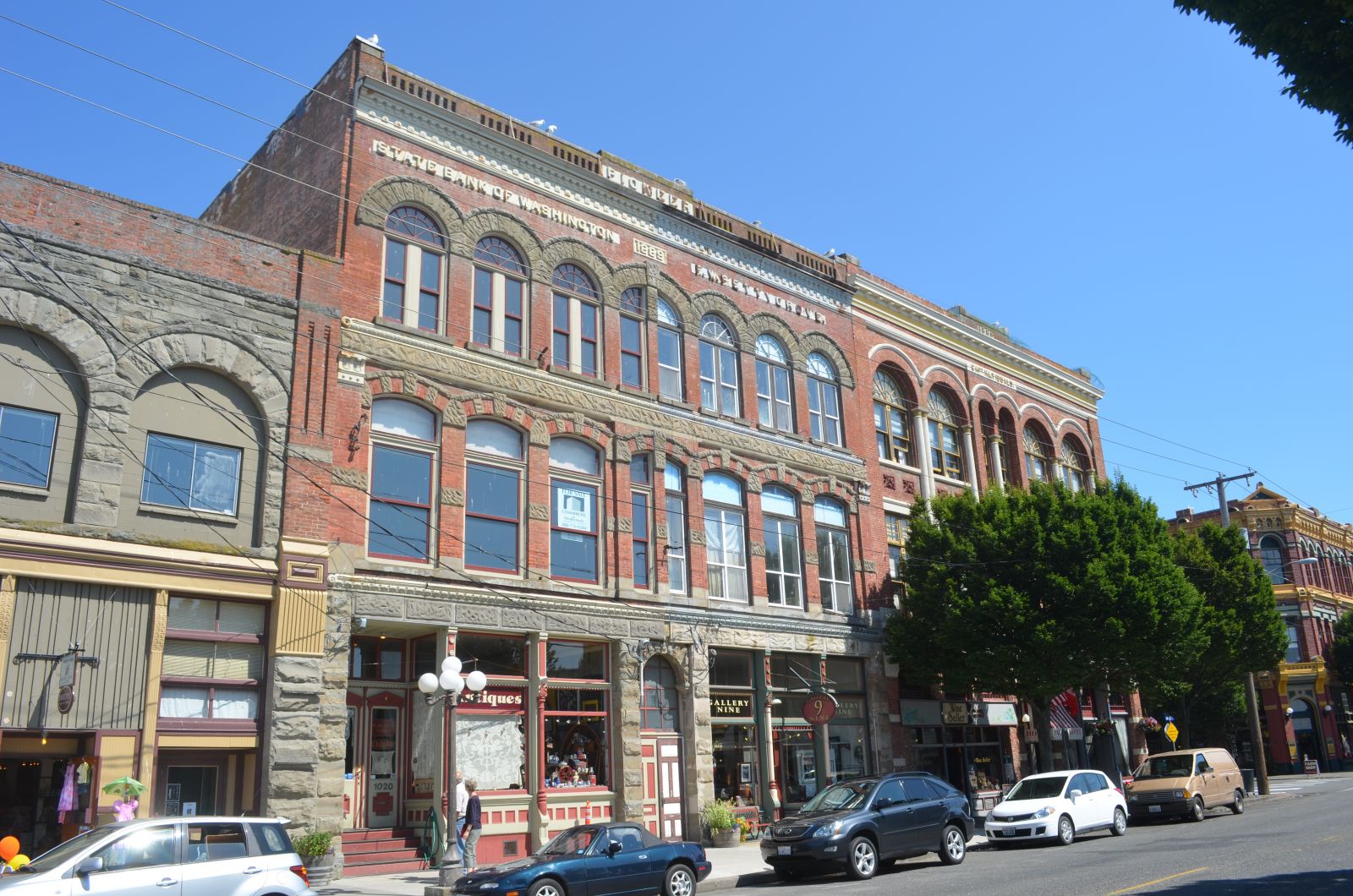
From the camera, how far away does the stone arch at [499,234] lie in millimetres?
22812

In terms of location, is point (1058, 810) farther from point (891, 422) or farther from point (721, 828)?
point (891, 422)

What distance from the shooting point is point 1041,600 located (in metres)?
27.5

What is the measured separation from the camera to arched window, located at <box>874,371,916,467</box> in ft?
109

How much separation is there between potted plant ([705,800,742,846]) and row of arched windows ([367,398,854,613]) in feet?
16.6

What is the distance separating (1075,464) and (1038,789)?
2142 cm

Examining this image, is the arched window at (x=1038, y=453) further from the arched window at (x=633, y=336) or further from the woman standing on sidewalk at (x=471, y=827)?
the woman standing on sidewalk at (x=471, y=827)

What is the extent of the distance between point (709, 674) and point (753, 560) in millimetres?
3428

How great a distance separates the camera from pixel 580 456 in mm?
24062

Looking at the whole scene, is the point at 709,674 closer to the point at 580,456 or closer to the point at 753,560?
the point at 753,560

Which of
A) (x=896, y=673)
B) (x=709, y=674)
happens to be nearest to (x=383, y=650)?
(x=709, y=674)

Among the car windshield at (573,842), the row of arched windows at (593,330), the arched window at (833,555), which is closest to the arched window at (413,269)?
the row of arched windows at (593,330)

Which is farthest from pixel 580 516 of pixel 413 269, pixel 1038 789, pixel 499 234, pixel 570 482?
pixel 1038 789

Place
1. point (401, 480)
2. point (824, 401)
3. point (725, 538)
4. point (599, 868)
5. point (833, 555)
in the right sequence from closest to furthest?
point (599, 868), point (401, 480), point (725, 538), point (833, 555), point (824, 401)

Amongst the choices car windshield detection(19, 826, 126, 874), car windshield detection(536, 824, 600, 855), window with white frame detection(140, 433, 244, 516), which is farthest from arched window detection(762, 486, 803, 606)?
car windshield detection(19, 826, 126, 874)
